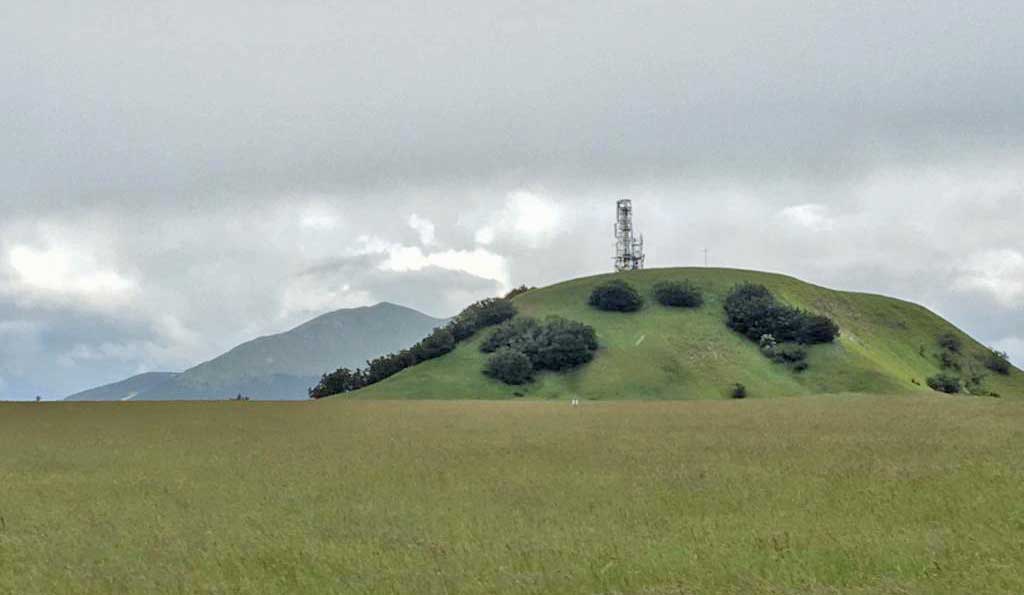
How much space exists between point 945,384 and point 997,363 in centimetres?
2785

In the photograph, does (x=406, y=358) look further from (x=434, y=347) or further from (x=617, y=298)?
(x=617, y=298)

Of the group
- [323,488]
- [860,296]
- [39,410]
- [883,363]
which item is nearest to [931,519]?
[323,488]

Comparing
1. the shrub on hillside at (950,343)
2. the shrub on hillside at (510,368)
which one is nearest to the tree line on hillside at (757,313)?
the shrub on hillside at (950,343)

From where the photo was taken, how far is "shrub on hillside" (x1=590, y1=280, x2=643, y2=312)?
16450 centimetres

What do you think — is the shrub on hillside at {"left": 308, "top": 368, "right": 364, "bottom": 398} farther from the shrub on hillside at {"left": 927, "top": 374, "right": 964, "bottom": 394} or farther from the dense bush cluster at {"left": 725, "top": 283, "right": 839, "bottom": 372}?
the shrub on hillside at {"left": 927, "top": 374, "right": 964, "bottom": 394}

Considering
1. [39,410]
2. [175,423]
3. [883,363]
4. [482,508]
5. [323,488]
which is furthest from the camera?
[883,363]

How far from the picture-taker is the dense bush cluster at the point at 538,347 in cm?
13488

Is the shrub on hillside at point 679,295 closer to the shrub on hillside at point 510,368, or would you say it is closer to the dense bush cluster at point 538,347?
the dense bush cluster at point 538,347

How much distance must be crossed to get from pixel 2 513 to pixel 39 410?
192 feet

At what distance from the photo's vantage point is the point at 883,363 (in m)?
149

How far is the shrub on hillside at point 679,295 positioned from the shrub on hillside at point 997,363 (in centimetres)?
5436

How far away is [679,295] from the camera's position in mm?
166250

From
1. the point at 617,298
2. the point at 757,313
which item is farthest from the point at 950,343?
the point at 617,298

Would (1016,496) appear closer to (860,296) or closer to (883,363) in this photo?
(883,363)
